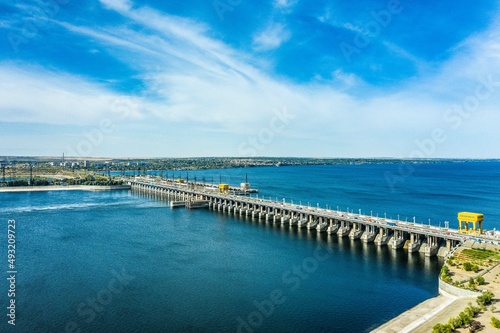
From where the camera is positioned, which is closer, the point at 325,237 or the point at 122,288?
the point at 122,288

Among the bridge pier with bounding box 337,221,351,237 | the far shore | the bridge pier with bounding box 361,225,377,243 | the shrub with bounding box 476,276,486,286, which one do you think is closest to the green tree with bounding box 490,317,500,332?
the shrub with bounding box 476,276,486,286

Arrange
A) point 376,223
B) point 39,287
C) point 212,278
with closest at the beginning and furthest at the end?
point 39,287
point 212,278
point 376,223

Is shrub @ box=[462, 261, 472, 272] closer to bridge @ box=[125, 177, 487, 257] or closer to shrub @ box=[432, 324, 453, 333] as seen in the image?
bridge @ box=[125, 177, 487, 257]

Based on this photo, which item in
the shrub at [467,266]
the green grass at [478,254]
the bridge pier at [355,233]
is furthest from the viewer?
the bridge pier at [355,233]

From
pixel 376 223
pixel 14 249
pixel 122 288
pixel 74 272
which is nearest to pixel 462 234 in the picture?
pixel 376 223

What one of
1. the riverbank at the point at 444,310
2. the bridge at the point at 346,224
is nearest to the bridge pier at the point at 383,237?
the bridge at the point at 346,224

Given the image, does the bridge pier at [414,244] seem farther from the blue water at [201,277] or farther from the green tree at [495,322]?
the green tree at [495,322]

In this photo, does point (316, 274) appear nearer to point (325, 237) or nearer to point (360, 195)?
point (325, 237)
